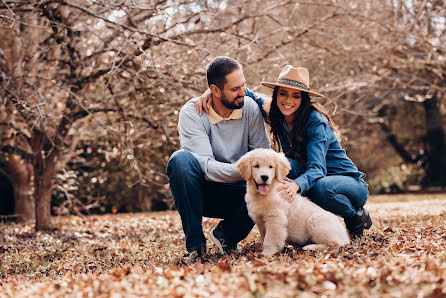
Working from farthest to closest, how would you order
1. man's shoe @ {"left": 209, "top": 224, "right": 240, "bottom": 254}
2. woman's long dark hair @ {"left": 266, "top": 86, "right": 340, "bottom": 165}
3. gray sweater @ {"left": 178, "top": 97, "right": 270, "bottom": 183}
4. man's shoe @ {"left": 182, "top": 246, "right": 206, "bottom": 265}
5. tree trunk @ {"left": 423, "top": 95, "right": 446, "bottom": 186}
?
tree trunk @ {"left": 423, "top": 95, "right": 446, "bottom": 186} → man's shoe @ {"left": 209, "top": 224, "right": 240, "bottom": 254} → woman's long dark hair @ {"left": 266, "top": 86, "right": 340, "bottom": 165} → gray sweater @ {"left": 178, "top": 97, "right": 270, "bottom": 183} → man's shoe @ {"left": 182, "top": 246, "right": 206, "bottom": 265}

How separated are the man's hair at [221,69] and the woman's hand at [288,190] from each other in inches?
49.1

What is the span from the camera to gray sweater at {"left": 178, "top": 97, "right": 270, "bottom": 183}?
15.9ft

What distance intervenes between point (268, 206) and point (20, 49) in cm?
583

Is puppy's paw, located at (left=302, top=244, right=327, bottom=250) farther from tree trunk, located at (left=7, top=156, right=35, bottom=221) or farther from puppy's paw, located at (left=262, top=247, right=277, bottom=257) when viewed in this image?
tree trunk, located at (left=7, top=156, right=35, bottom=221)

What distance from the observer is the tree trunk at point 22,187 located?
10.7 m

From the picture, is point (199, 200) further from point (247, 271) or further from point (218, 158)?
point (247, 271)

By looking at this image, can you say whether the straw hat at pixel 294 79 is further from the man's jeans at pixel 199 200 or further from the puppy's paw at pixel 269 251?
the puppy's paw at pixel 269 251

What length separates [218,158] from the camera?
512 cm

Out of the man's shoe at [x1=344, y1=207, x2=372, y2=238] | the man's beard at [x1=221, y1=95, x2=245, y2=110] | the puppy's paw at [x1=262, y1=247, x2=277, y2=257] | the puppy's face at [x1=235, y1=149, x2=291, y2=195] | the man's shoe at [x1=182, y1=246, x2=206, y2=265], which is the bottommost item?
the man's shoe at [x1=182, y1=246, x2=206, y2=265]

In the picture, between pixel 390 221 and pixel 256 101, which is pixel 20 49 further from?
pixel 390 221

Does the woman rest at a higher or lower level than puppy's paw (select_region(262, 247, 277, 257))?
higher

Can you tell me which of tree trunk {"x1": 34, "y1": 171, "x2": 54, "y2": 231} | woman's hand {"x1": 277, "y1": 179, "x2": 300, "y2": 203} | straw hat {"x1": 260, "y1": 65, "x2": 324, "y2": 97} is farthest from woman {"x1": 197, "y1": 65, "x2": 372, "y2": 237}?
tree trunk {"x1": 34, "y1": 171, "x2": 54, "y2": 231}

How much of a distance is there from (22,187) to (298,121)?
7.92 metres

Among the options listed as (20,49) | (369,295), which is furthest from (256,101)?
(20,49)
